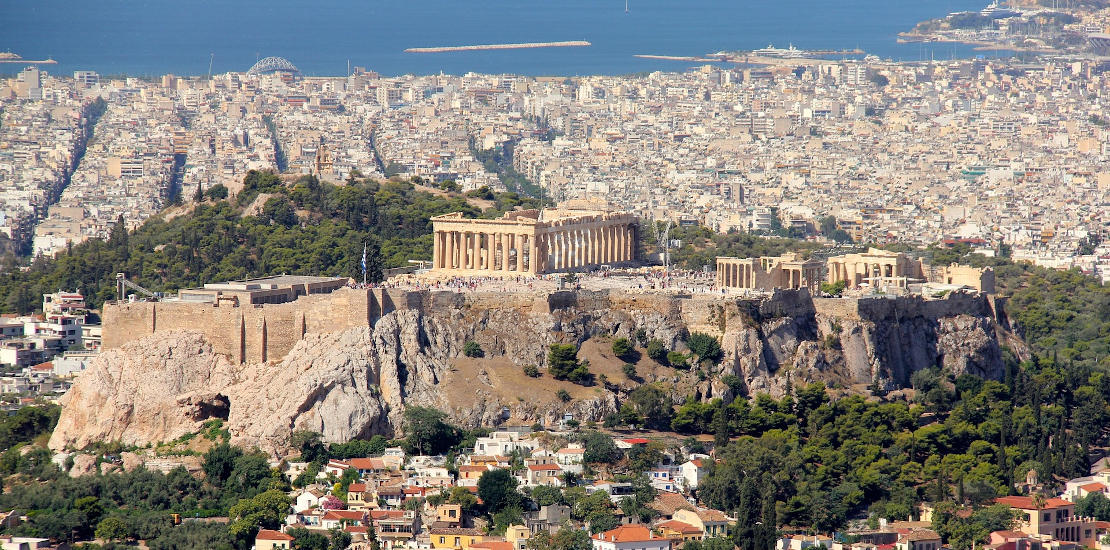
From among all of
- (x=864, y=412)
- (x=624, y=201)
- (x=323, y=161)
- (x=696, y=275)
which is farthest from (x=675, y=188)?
(x=864, y=412)

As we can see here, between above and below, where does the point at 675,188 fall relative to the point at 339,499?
above

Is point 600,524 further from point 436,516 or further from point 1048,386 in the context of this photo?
point 1048,386

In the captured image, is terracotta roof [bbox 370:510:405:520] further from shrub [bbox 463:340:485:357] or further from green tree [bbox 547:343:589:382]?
green tree [bbox 547:343:589:382]

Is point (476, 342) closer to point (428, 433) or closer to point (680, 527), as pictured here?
point (428, 433)

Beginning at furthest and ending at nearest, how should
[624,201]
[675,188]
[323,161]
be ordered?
[675,188] < [624,201] < [323,161]

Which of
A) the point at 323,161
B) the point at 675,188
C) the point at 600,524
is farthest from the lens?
the point at 675,188

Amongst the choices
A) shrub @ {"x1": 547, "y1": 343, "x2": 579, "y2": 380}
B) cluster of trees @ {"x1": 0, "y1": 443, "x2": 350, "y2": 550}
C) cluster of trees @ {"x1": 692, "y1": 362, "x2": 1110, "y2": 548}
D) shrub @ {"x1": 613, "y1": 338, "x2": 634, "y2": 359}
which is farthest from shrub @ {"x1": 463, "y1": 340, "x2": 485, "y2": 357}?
cluster of trees @ {"x1": 0, "y1": 443, "x2": 350, "y2": 550}

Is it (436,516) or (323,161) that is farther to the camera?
(323,161)
